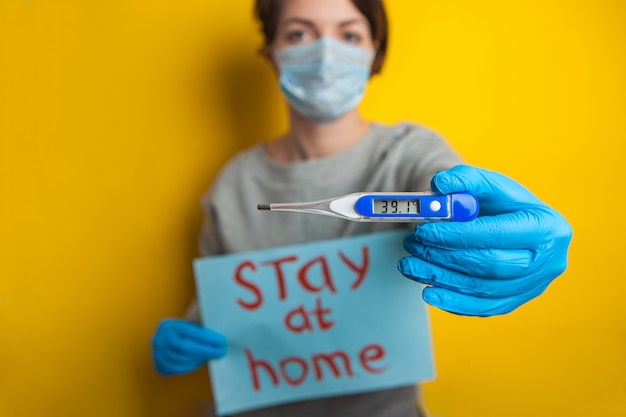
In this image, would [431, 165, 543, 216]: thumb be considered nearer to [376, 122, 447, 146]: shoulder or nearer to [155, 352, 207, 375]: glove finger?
[376, 122, 447, 146]: shoulder

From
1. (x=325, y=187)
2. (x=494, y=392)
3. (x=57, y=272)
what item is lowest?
(x=494, y=392)

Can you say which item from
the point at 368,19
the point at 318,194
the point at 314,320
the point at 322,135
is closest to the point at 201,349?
the point at 314,320

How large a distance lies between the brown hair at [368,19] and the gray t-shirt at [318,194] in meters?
0.18

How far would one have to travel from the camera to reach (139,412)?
3.90 feet

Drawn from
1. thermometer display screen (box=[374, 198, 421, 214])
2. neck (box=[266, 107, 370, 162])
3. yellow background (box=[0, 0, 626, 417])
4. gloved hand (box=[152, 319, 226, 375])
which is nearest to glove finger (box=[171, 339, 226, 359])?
gloved hand (box=[152, 319, 226, 375])

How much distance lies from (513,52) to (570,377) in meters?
A: 0.73

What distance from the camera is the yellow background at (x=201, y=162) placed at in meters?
1.05

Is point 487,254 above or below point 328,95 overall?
below

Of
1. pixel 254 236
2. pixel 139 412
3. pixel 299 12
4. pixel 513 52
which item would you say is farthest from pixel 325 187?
pixel 139 412

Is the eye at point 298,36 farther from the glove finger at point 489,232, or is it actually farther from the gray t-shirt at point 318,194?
the glove finger at point 489,232

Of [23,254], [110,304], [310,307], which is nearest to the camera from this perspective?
[310,307]

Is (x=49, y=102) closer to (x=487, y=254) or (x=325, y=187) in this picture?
(x=325, y=187)

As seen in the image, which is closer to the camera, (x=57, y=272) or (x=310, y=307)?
(x=310, y=307)

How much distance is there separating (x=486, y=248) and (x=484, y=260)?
0.05ft
